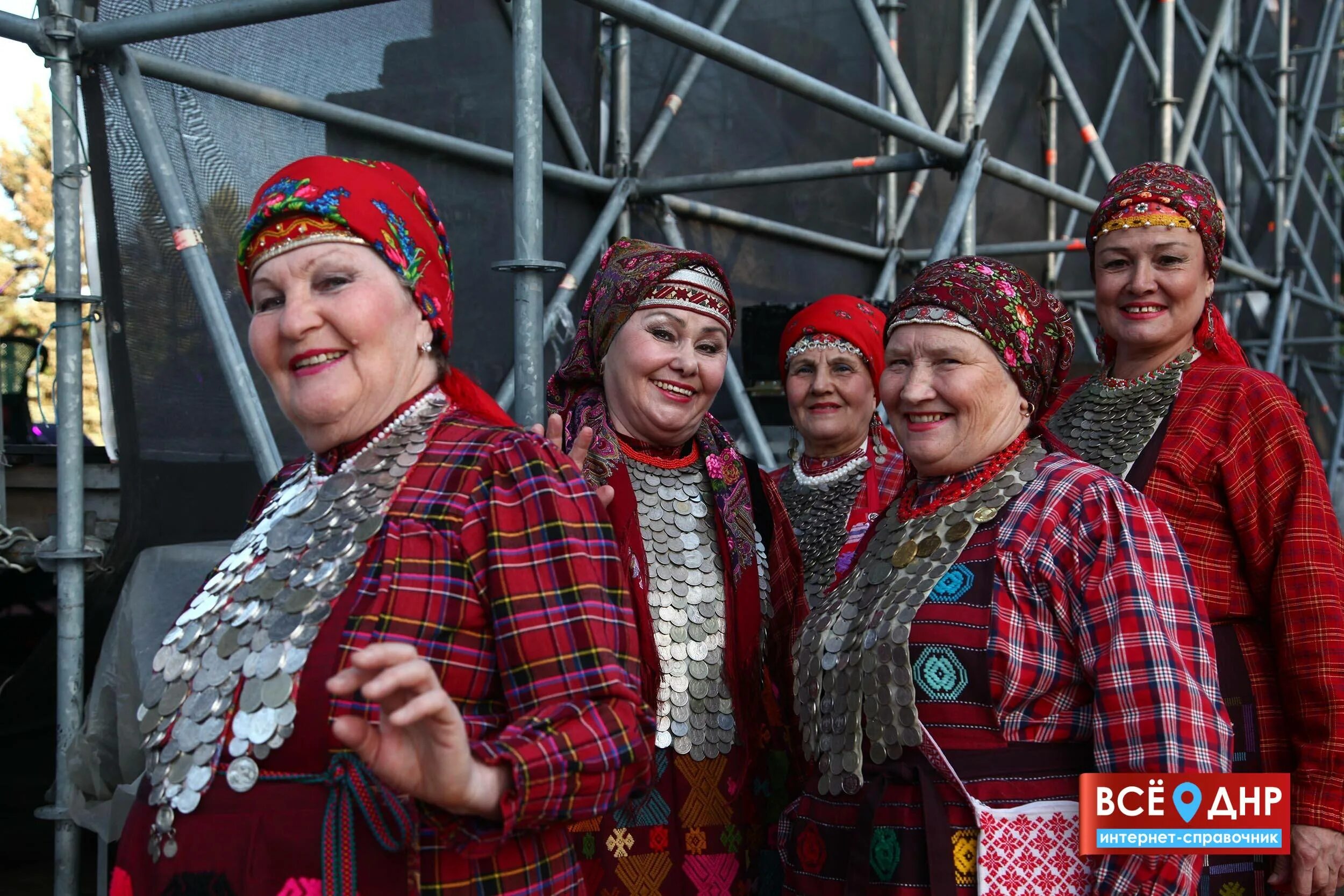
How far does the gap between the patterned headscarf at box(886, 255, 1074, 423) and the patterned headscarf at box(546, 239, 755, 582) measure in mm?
522

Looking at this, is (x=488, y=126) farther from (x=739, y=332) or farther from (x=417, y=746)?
(x=417, y=746)

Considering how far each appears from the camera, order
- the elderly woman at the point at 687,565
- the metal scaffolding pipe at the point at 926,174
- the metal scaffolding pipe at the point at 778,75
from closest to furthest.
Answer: the elderly woman at the point at 687,565 → the metal scaffolding pipe at the point at 778,75 → the metal scaffolding pipe at the point at 926,174

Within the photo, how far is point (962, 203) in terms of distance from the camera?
156 inches

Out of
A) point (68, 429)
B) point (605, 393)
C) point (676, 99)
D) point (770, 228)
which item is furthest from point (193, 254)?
point (770, 228)

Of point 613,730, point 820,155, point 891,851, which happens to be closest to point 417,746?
point 613,730

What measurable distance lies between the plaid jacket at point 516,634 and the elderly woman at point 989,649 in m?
0.52

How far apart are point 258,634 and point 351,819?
0.25 metres

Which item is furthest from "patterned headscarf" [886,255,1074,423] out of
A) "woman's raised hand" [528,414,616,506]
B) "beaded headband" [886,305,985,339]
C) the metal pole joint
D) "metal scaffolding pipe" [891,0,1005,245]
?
"metal scaffolding pipe" [891,0,1005,245]

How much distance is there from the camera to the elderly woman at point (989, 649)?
1562 mm

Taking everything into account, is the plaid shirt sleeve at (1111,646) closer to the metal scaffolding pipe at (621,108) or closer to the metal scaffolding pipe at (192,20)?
the metal scaffolding pipe at (192,20)

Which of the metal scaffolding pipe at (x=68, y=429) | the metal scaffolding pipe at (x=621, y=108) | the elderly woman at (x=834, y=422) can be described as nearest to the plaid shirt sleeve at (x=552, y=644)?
the elderly woman at (x=834, y=422)

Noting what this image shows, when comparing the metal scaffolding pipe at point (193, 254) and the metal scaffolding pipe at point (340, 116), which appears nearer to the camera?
the metal scaffolding pipe at point (193, 254)

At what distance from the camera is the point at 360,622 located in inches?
51.4

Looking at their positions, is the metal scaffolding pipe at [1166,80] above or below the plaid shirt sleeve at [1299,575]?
above
